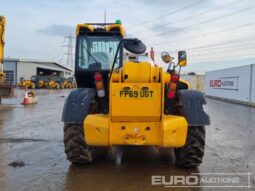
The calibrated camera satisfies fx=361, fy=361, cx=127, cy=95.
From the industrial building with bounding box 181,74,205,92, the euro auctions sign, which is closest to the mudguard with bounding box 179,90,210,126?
the euro auctions sign

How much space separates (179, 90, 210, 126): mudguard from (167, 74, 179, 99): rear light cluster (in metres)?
0.27

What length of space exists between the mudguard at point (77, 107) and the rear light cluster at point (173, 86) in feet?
4.43

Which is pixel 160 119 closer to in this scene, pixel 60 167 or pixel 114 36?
pixel 60 167

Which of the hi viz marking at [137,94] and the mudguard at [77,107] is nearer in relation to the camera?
the hi viz marking at [137,94]

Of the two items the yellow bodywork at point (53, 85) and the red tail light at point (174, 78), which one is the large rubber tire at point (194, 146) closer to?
the red tail light at point (174, 78)

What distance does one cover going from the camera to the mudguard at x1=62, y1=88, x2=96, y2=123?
19.9 feet

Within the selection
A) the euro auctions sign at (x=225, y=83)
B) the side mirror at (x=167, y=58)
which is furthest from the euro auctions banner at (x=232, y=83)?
the side mirror at (x=167, y=58)

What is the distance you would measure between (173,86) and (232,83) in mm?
23272

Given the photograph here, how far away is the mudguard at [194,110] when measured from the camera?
5984 millimetres

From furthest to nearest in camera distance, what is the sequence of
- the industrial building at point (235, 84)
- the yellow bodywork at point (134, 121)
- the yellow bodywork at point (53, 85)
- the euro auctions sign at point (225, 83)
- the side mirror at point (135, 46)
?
the yellow bodywork at point (53, 85) → the euro auctions sign at point (225, 83) → the industrial building at point (235, 84) → the side mirror at point (135, 46) → the yellow bodywork at point (134, 121)

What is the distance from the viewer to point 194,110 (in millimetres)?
6055

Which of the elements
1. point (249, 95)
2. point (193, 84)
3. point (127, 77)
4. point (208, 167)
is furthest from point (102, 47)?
point (193, 84)

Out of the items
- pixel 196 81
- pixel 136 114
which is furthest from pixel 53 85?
pixel 136 114

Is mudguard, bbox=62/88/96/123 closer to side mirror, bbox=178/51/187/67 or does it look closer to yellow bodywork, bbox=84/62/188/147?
yellow bodywork, bbox=84/62/188/147
